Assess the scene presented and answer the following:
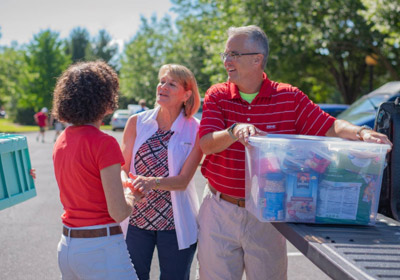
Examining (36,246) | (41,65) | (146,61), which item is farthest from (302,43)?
(41,65)

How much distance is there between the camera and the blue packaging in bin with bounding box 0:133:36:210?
8.14 ft

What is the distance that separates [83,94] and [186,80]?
105cm

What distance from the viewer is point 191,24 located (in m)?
35.2

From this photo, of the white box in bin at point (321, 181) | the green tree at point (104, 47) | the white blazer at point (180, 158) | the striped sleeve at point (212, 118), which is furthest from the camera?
the green tree at point (104, 47)

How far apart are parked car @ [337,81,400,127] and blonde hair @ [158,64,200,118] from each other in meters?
7.71

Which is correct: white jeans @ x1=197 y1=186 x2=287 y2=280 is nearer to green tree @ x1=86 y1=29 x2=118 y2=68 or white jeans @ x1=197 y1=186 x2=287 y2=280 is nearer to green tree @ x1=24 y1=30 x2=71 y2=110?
green tree @ x1=24 y1=30 x2=71 y2=110

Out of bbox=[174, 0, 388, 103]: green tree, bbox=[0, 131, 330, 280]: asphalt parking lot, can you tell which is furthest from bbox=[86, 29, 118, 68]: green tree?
bbox=[0, 131, 330, 280]: asphalt parking lot

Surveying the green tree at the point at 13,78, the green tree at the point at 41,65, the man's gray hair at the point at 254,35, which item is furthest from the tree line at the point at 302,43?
the green tree at the point at 13,78

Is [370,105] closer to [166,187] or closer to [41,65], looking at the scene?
[166,187]

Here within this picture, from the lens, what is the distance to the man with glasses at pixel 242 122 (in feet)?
8.53

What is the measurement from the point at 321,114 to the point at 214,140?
2.21 feet

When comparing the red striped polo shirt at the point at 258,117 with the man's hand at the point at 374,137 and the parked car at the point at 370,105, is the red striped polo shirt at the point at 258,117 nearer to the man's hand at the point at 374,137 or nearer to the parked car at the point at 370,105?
the man's hand at the point at 374,137

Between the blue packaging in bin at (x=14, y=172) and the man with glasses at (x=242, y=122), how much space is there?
3.51ft

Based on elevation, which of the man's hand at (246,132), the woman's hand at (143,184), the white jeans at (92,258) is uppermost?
the man's hand at (246,132)
